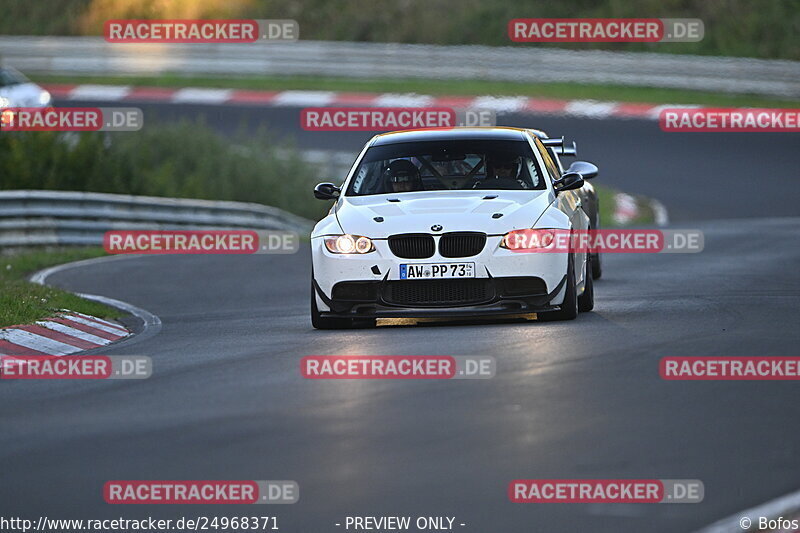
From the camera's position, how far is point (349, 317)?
11859 mm

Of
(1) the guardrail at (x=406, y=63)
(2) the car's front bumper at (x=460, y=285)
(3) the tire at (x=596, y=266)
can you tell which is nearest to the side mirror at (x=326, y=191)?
(2) the car's front bumper at (x=460, y=285)

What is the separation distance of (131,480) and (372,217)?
5.05m

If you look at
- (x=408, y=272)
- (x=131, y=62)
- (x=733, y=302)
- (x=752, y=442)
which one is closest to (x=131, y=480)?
(x=752, y=442)

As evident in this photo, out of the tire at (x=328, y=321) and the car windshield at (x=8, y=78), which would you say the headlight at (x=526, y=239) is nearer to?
the tire at (x=328, y=321)

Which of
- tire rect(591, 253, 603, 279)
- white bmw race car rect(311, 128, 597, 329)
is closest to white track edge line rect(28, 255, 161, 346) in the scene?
white bmw race car rect(311, 128, 597, 329)

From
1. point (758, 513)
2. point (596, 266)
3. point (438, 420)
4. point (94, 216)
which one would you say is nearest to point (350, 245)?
point (438, 420)

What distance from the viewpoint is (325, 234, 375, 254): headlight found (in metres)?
11.6

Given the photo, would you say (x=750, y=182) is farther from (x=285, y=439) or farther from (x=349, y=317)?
(x=285, y=439)

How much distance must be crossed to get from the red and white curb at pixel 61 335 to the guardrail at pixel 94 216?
991 cm

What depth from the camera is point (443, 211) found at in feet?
38.5

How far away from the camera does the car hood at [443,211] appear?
455 inches

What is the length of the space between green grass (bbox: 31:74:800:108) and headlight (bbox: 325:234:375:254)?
2296 centimetres

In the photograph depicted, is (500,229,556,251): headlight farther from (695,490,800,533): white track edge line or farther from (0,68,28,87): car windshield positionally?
(0,68,28,87): car windshield

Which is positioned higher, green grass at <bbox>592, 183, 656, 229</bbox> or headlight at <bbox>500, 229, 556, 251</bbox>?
headlight at <bbox>500, 229, 556, 251</bbox>
